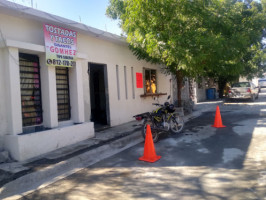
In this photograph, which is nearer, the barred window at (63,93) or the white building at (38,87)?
the white building at (38,87)

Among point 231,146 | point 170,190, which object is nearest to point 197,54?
point 231,146

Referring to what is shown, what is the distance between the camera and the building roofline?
5.23 meters

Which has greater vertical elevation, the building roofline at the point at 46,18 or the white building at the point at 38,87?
the building roofline at the point at 46,18

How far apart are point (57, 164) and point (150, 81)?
Result: 7992mm

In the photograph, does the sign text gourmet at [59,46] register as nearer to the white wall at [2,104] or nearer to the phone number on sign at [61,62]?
the phone number on sign at [61,62]

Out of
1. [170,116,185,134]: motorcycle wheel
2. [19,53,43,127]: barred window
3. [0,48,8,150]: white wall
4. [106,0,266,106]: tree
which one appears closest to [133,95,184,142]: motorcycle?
[170,116,185,134]: motorcycle wheel

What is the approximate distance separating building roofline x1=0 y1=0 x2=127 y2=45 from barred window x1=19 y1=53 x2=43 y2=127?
1010 millimetres

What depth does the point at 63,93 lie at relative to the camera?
22.1 feet

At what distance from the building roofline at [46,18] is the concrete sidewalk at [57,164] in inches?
139

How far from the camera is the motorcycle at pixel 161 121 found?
662 cm

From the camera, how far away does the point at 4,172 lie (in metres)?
4.30

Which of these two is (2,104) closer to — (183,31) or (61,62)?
(61,62)

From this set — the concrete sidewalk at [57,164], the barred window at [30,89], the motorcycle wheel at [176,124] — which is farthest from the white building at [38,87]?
the motorcycle wheel at [176,124]

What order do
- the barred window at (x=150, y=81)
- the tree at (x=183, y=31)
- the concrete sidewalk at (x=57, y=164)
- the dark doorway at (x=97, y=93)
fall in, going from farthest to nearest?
the barred window at (x=150, y=81)
the dark doorway at (x=97, y=93)
the tree at (x=183, y=31)
the concrete sidewalk at (x=57, y=164)
